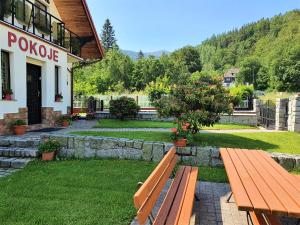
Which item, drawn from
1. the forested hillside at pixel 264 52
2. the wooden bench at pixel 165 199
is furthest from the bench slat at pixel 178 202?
the forested hillside at pixel 264 52

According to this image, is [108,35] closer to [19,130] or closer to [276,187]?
[19,130]

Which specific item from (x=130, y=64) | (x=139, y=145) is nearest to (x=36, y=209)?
(x=139, y=145)

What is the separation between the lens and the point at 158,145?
6.90 meters

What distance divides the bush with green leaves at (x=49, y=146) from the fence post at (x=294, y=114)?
7941mm

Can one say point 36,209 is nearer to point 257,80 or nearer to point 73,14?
point 73,14

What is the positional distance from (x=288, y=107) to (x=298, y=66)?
51.6 m

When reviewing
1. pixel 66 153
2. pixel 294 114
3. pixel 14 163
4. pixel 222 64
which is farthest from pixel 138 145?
pixel 222 64

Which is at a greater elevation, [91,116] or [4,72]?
[4,72]

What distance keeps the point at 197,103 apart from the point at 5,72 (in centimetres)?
608

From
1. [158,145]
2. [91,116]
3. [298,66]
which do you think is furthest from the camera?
[298,66]

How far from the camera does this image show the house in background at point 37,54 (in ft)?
29.7

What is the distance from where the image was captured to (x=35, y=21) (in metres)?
11.6

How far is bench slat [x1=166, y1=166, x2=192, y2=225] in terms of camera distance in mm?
3012

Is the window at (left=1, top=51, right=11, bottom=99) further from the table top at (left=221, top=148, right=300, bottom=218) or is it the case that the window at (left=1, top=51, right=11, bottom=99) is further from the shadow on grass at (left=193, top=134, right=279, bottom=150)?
the table top at (left=221, top=148, right=300, bottom=218)
